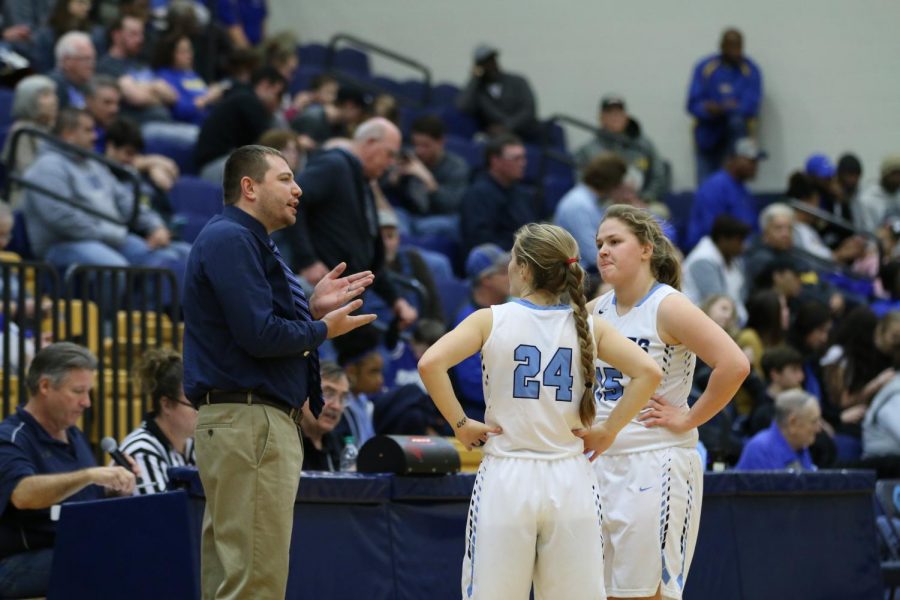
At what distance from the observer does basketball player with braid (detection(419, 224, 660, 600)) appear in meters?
4.57

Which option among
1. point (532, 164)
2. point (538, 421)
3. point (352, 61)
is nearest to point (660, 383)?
point (538, 421)

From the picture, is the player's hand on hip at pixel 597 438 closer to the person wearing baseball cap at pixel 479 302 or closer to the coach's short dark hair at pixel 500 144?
the person wearing baseball cap at pixel 479 302

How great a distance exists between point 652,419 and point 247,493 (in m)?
1.39

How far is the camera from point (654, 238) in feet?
17.3

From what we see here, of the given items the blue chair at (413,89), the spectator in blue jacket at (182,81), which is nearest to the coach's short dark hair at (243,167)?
the spectator in blue jacket at (182,81)

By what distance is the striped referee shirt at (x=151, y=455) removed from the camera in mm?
6285

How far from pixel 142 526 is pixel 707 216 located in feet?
28.1

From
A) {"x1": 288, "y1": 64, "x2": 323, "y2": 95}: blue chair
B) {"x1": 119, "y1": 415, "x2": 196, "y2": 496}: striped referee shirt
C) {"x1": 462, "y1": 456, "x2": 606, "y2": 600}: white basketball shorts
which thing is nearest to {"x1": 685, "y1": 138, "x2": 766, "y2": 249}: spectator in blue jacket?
{"x1": 288, "y1": 64, "x2": 323, "y2": 95}: blue chair

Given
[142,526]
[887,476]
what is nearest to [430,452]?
[142,526]

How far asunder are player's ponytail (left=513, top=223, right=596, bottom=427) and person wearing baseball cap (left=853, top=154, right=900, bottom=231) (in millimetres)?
9752

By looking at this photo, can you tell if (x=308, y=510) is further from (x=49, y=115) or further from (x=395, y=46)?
(x=395, y=46)

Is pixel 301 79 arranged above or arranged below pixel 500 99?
above

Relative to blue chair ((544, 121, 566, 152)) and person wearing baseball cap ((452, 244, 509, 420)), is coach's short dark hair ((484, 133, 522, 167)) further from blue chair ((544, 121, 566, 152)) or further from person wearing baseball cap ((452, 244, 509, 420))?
blue chair ((544, 121, 566, 152))

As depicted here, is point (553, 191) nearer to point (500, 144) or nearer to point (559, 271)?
point (500, 144)
